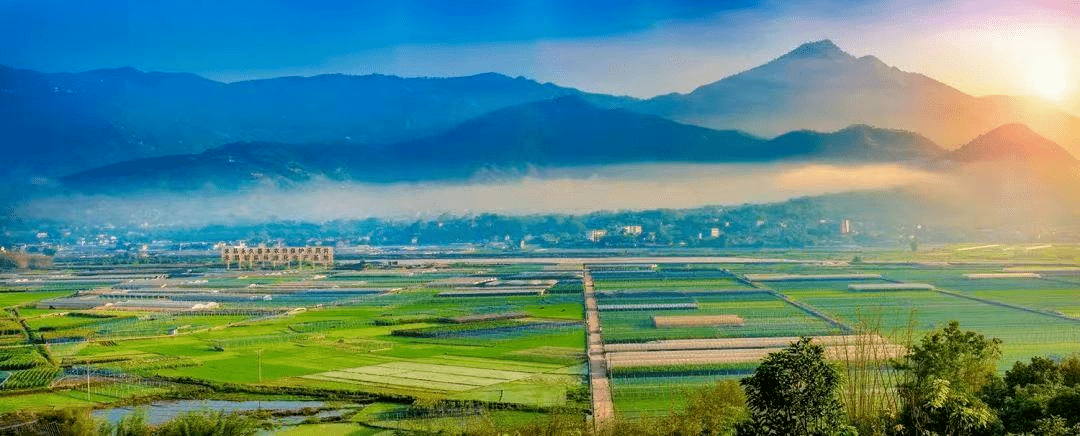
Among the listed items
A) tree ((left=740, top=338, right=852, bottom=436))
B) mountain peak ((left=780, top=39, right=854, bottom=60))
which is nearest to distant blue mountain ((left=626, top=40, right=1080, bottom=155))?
mountain peak ((left=780, top=39, right=854, bottom=60))

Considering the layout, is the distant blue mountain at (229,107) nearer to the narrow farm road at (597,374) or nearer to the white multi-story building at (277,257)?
the white multi-story building at (277,257)

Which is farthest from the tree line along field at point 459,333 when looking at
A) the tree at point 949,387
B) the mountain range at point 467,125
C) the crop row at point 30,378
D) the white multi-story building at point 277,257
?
the mountain range at point 467,125

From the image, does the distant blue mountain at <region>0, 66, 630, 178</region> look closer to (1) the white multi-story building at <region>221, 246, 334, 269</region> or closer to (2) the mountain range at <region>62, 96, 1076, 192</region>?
(2) the mountain range at <region>62, 96, 1076, 192</region>

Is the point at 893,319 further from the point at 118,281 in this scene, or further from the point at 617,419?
the point at 118,281

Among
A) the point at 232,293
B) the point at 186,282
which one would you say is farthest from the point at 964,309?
the point at 186,282

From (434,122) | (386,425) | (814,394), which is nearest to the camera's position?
(814,394)

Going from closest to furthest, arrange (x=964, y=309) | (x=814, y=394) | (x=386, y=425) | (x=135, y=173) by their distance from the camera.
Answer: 1. (x=814, y=394)
2. (x=386, y=425)
3. (x=964, y=309)
4. (x=135, y=173)

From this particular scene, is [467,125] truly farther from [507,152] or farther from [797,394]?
[797,394]

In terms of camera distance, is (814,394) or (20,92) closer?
(814,394)
